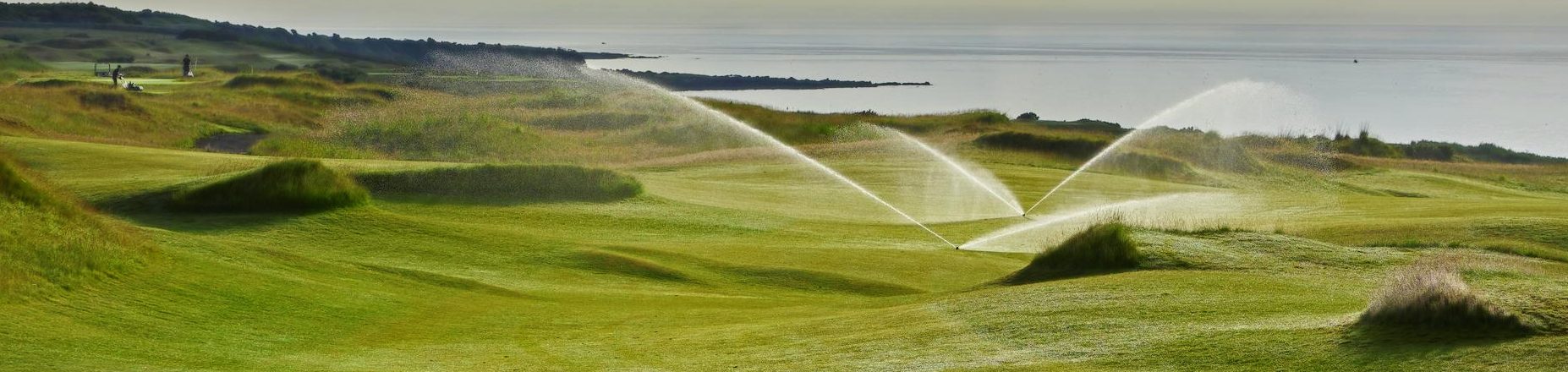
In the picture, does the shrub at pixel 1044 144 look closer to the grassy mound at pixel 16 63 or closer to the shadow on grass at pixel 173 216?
the shadow on grass at pixel 173 216

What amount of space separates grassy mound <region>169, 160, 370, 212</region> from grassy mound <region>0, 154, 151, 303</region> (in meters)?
6.66

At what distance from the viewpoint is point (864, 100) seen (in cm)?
12538

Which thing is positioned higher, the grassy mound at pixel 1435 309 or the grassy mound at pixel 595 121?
the grassy mound at pixel 1435 309

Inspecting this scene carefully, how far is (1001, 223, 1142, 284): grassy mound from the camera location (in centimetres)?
2072

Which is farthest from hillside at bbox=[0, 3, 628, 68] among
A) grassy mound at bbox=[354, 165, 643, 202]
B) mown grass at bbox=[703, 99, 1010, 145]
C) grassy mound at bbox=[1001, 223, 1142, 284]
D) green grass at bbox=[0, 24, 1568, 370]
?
grassy mound at bbox=[1001, 223, 1142, 284]

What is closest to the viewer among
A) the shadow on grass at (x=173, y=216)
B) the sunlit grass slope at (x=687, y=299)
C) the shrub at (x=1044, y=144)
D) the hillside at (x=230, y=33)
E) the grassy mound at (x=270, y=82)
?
the sunlit grass slope at (x=687, y=299)

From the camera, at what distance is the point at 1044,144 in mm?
60250

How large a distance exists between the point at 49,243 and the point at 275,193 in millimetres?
9992

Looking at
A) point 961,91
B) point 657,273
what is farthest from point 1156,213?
point 961,91

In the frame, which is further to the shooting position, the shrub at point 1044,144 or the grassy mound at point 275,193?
the shrub at point 1044,144

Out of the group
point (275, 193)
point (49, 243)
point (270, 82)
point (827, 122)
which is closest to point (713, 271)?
point (275, 193)

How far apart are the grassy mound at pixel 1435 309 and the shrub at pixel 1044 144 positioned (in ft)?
152

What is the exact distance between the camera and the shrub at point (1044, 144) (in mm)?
59312

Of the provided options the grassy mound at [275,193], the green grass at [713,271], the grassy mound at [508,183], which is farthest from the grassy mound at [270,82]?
the grassy mound at [275,193]
